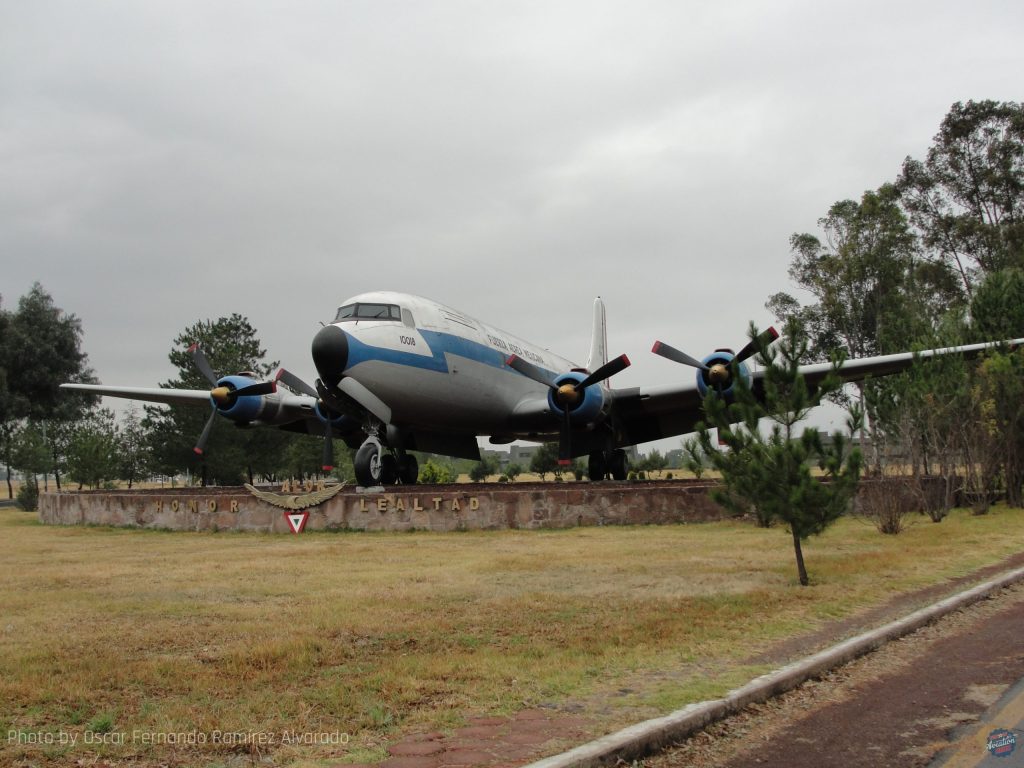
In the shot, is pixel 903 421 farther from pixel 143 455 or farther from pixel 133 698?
pixel 143 455

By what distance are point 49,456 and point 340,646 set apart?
7475 centimetres

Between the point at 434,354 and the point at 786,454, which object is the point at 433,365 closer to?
the point at 434,354

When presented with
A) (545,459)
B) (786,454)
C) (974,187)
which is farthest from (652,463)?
(786,454)

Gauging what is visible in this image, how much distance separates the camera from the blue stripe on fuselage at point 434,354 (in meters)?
19.7

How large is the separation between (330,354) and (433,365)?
3039 mm

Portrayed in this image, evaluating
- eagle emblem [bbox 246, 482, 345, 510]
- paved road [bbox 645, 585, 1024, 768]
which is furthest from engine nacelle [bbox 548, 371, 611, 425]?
paved road [bbox 645, 585, 1024, 768]

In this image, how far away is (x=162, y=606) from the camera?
31.6 feet

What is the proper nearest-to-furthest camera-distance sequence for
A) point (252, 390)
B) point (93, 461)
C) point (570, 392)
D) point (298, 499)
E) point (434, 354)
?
point (298, 499) → point (434, 354) → point (570, 392) → point (252, 390) → point (93, 461)

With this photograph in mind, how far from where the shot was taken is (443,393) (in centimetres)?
2208

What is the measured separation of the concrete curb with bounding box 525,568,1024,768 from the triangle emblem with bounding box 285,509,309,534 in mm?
13911

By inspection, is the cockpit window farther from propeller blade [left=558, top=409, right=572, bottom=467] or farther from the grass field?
the grass field

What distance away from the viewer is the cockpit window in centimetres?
2085

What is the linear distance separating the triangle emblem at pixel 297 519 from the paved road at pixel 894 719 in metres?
14.3

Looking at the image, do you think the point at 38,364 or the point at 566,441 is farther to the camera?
the point at 38,364
